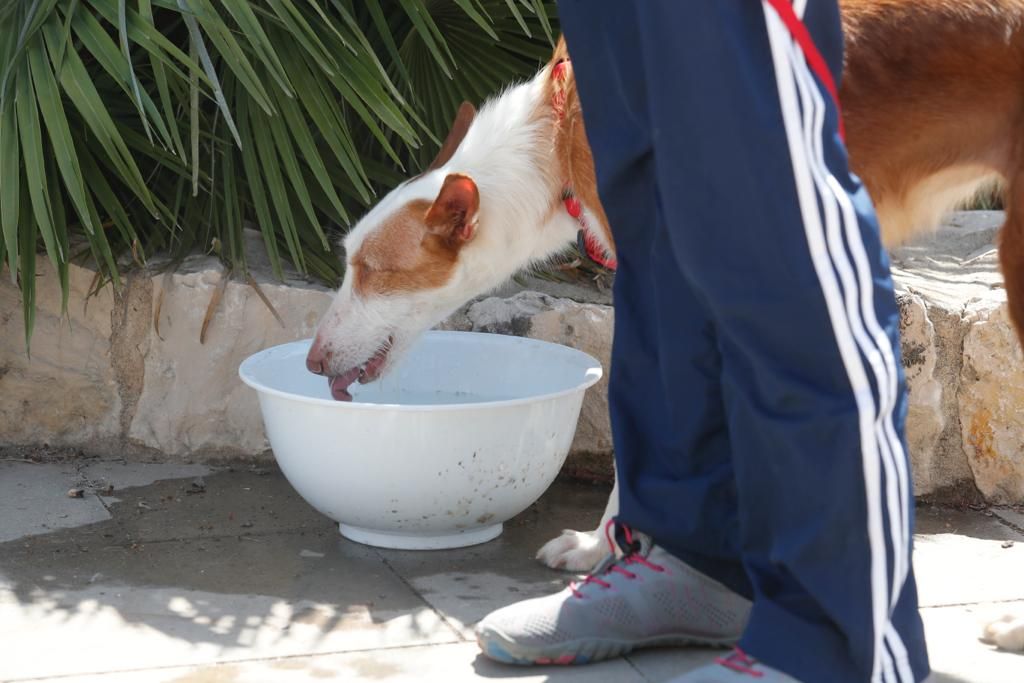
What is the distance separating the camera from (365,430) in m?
2.80

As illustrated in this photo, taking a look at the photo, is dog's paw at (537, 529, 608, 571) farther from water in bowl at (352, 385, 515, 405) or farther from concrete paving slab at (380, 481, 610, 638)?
water in bowl at (352, 385, 515, 405)

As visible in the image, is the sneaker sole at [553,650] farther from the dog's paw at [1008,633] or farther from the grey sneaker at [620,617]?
the dog's paw at [1008,633]

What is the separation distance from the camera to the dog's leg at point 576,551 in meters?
2.86

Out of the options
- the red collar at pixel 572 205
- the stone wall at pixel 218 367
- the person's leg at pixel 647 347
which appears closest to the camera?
the person's leg at pixel 647 347

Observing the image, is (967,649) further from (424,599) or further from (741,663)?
(424,599)

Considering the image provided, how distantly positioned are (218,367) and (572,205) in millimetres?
1210

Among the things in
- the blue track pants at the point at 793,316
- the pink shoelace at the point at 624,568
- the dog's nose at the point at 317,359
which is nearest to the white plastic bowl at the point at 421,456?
the dog's nose at the point at 317,359

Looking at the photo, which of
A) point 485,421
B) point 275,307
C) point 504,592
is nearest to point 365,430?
point 485,421

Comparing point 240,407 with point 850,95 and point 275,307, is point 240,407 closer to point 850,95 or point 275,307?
point 275,307

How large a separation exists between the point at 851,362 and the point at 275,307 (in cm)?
220

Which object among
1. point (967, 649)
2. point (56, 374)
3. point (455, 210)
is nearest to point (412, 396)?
point (455, 210)

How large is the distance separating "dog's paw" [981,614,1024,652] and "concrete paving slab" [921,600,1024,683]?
15 millimetres

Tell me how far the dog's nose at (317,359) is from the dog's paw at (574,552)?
699 mm

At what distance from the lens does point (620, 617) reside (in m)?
2.32
